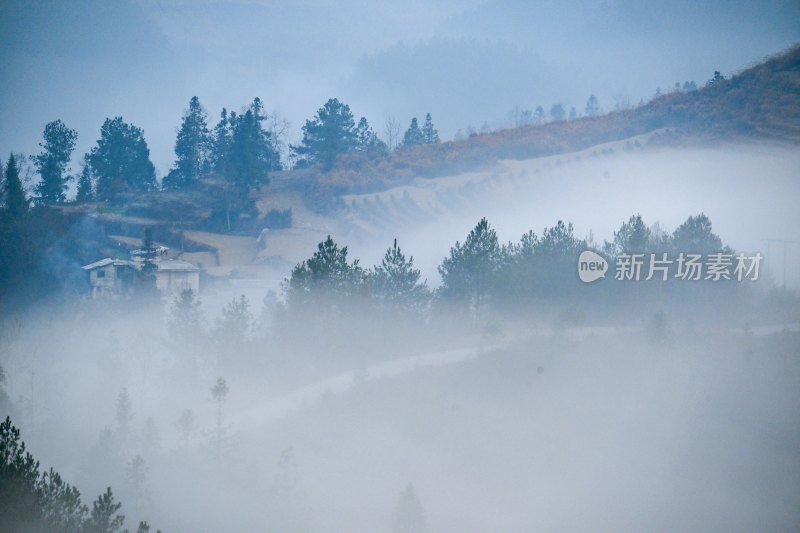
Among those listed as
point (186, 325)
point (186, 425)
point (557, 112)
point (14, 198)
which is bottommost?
point (186, 425)

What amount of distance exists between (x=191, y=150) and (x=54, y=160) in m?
8.41

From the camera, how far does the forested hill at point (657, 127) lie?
157ft

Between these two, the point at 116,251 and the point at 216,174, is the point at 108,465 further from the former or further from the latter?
the point at 216,174

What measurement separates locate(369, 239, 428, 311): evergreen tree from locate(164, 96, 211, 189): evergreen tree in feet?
54.7

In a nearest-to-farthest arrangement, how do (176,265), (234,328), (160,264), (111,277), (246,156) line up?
(234,328) → (111,277) → (160,264) → (176,265) → (246,156)

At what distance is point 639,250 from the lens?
35.6 meters

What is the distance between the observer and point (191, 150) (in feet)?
146

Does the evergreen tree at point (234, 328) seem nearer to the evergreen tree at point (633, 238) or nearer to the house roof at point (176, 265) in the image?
the house roof at point (176, 265)

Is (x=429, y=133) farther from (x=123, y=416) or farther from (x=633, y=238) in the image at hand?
(x=123, y=416)

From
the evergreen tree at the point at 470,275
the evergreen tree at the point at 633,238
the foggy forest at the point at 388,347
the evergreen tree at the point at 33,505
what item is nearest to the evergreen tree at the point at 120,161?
the foggy forest at the point at 388,347

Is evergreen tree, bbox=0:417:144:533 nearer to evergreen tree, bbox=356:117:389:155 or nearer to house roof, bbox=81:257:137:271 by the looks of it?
house roof, bbox=81:257:137:271

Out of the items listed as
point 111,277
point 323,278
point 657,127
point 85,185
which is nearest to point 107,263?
point 111,277

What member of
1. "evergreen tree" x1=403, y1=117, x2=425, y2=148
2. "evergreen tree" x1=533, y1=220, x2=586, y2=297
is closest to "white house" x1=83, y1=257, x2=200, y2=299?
"evergreen tree" x1=533, y1=220, x2=586, y2=297

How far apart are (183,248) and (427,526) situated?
2089 centimetres
